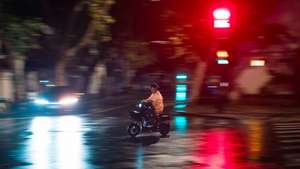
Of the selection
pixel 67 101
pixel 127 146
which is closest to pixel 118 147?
pixel 127 146

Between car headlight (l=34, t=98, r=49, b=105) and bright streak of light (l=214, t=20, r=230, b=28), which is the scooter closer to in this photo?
bright streak of light (l=214, t=20, r=230, b=28)

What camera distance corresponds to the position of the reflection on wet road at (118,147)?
1263cm

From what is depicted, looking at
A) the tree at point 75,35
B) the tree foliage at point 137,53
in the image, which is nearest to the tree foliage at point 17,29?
the tree at point 75,35

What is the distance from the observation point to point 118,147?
15.7 m

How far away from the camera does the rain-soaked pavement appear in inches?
497

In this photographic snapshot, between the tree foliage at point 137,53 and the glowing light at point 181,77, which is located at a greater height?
the tree foliage at point 137,53

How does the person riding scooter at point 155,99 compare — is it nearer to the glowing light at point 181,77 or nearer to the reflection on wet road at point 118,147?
the reflection on wet road at point 118,147

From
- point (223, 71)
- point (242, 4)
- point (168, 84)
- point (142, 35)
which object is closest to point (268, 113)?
point (223, 71)

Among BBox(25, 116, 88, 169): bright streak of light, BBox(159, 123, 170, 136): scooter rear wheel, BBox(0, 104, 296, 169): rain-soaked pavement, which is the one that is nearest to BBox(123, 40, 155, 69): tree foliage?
BBox(0, 104, 296, 169): rain-soaked pavement

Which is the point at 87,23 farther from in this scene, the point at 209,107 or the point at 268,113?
the point at 268,113

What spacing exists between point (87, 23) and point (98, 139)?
1766 cm

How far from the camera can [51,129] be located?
21109 mm

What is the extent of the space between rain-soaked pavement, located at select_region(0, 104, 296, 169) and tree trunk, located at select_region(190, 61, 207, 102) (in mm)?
9820

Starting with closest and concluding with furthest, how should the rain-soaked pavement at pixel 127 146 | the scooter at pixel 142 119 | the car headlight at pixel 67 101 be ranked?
1. the rain-soaked pavement at pixel 127 146
2. the scooter at pixel 142 119
3. the car headlight at pixel 67 101
